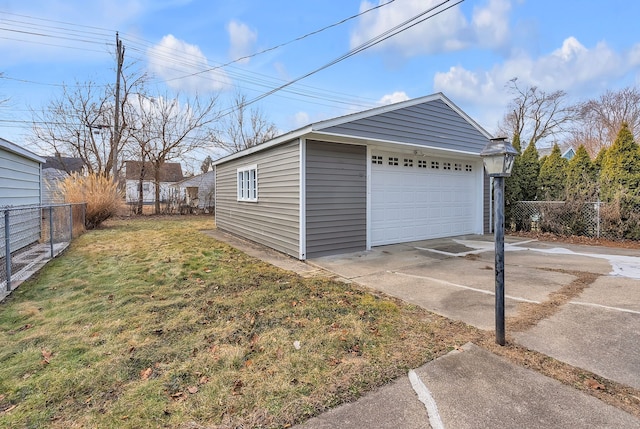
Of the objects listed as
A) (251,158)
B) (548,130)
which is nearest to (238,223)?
(251,158)

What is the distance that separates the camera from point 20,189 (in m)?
7.81

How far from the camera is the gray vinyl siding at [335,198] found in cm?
670

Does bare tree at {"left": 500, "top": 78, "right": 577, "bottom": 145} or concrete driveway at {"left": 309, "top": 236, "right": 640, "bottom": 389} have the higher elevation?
bare tree at {"left": 500, "top": 78, "right": 577, "bottom": 145}

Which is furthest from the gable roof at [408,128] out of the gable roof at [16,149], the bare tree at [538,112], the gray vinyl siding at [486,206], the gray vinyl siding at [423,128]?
the bare tree at [538,112]

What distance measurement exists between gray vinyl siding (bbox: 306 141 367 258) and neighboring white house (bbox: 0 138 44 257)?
508 centimetres

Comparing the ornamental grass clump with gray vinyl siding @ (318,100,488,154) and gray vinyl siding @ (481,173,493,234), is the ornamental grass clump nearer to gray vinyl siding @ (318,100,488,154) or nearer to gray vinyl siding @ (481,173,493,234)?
gray vinyl siding @ (318,100,488,154)

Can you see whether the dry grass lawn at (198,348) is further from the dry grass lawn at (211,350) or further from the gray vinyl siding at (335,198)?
the gray vinyl siding at (335,198)

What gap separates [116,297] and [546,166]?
39.1 feet

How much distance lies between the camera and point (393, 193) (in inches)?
Answer: 322

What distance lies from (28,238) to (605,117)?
1338 inches

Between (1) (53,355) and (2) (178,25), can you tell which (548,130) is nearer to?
(2) (178,25)

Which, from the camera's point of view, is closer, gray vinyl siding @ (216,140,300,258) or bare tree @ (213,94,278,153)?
gray vinyl siding @ (216,140,300,258)

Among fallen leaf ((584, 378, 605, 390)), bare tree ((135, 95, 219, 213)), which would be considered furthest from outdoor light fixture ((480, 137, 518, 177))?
bare tree ((135, 95, 219, 213))

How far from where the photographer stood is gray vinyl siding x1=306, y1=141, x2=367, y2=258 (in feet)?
22.0
